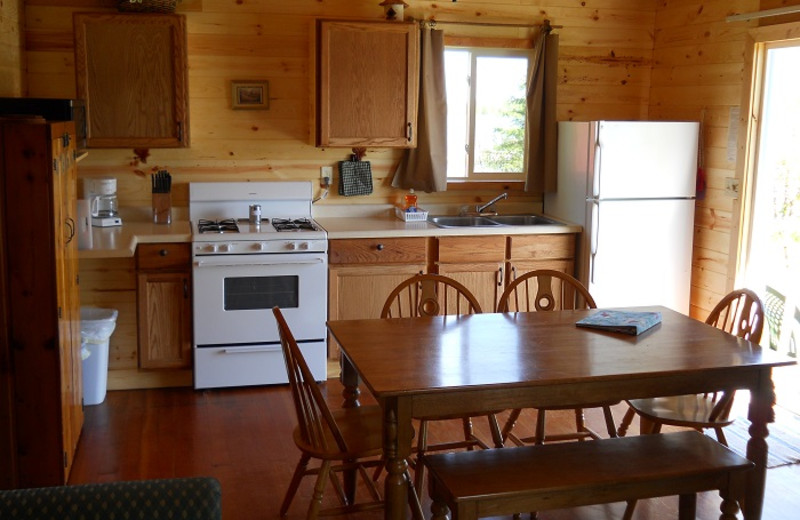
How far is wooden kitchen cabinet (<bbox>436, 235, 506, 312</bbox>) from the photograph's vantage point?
4941mm

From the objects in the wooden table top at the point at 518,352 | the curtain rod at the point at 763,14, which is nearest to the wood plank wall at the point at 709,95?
the curtain rod at the point at 763,14

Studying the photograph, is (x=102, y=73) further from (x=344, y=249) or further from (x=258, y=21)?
(x=344, y=249)

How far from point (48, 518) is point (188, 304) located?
2857 millimetres

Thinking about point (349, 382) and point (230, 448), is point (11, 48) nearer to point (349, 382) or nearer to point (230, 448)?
point (230, 448)

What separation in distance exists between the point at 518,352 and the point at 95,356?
2462mm

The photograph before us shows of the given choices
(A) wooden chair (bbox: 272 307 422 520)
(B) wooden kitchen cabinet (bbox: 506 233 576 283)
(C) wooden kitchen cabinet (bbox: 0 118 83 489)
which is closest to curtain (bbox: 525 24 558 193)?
(B) wooden kitchen cabinet (bbox: 506 233 576 283)

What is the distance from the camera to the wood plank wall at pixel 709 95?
486cm

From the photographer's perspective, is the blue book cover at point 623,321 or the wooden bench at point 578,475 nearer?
the wooden bench at point 578,475

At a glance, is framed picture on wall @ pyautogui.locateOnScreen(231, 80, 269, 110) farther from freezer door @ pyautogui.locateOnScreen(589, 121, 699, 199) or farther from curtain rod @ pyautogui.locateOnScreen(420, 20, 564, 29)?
freezer door @ pyautogui.locateOnScreen(589, 121, 699, 199)

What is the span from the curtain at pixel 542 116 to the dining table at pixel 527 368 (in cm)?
217

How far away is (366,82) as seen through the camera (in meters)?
4.87

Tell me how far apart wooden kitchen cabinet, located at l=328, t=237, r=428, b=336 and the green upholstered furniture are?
291 centimetres

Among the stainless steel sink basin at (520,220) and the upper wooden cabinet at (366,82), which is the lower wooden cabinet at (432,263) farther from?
the upper wooden cabinet at (366,82)

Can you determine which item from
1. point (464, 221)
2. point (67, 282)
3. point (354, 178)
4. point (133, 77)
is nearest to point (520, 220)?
point (464, 221)
